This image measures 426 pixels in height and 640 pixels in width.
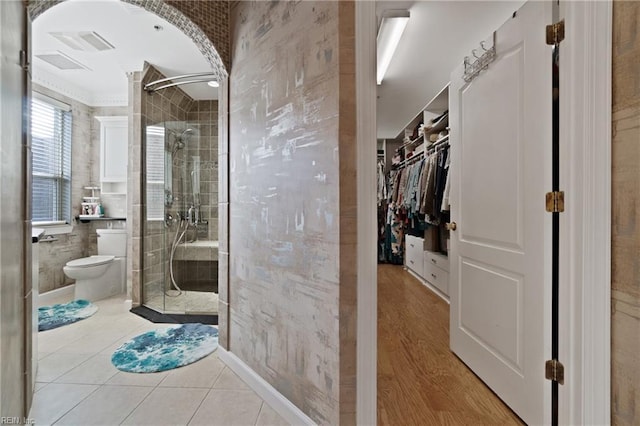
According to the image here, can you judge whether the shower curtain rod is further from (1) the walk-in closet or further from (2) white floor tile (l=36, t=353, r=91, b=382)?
(2) white floor tile (l=36, t=353, r=91, b=382)

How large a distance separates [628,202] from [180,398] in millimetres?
2206

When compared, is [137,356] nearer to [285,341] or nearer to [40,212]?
[285,341]

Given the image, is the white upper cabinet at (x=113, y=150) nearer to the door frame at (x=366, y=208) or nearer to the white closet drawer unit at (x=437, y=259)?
the door frame at (x=366, y=208)

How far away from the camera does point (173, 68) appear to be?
124 inches

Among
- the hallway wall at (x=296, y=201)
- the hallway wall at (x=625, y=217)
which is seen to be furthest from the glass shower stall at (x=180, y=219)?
the hallway wall at (x=625, y=217)

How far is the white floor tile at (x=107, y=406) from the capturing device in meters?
1.46

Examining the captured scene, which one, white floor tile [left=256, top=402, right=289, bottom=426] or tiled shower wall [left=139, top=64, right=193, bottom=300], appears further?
tiled shower wall [left=139, top=64, right=193, bottom=300]

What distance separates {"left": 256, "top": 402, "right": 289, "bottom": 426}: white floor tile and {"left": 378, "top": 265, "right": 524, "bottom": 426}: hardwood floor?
1.64 ft

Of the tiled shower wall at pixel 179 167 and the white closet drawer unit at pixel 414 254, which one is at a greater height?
the tiled shower wall at pixel 179 167

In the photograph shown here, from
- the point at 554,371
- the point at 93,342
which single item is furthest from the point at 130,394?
the point at 554,371

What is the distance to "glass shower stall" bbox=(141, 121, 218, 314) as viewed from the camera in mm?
3145

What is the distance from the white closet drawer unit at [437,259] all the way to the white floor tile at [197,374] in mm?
2570

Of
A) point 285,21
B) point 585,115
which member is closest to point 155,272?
point 285,21

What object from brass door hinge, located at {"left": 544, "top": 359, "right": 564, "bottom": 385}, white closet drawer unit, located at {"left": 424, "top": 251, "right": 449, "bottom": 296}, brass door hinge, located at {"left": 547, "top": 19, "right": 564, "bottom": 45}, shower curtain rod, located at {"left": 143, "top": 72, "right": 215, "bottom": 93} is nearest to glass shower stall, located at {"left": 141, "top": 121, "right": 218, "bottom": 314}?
shower curtain rod, located at {"left": 143, "top": 72, "right": 215, "bottom": 93}
